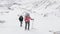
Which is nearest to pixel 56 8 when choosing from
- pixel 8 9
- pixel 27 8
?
pixel 27 8

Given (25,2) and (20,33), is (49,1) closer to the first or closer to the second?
(25,2)

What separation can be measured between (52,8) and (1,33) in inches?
541

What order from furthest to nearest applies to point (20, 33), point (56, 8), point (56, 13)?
point (56, 8) → point (56, 13) → point (20, 33)

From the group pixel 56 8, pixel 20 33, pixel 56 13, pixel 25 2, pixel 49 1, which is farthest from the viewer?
pixel 25 2

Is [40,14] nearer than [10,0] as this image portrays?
Yes

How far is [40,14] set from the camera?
22641 mm

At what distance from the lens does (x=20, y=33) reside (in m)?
10.7

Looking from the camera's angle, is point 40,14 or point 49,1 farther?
point 49,1

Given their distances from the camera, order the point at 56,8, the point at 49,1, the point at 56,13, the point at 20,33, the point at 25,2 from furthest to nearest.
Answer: the point at 25,2 → the point at 49,1 → the point at 56,8 → the point at 56,13 → the point at 20,33

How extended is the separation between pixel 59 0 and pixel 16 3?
5309 mm

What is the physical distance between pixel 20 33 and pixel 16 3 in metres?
17.4

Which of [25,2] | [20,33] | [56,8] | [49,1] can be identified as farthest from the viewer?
[25,2]

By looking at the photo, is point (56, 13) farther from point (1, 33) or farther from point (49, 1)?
point (1, 33)

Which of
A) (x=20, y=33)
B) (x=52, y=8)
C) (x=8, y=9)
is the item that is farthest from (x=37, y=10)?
(x=20, y=33)
